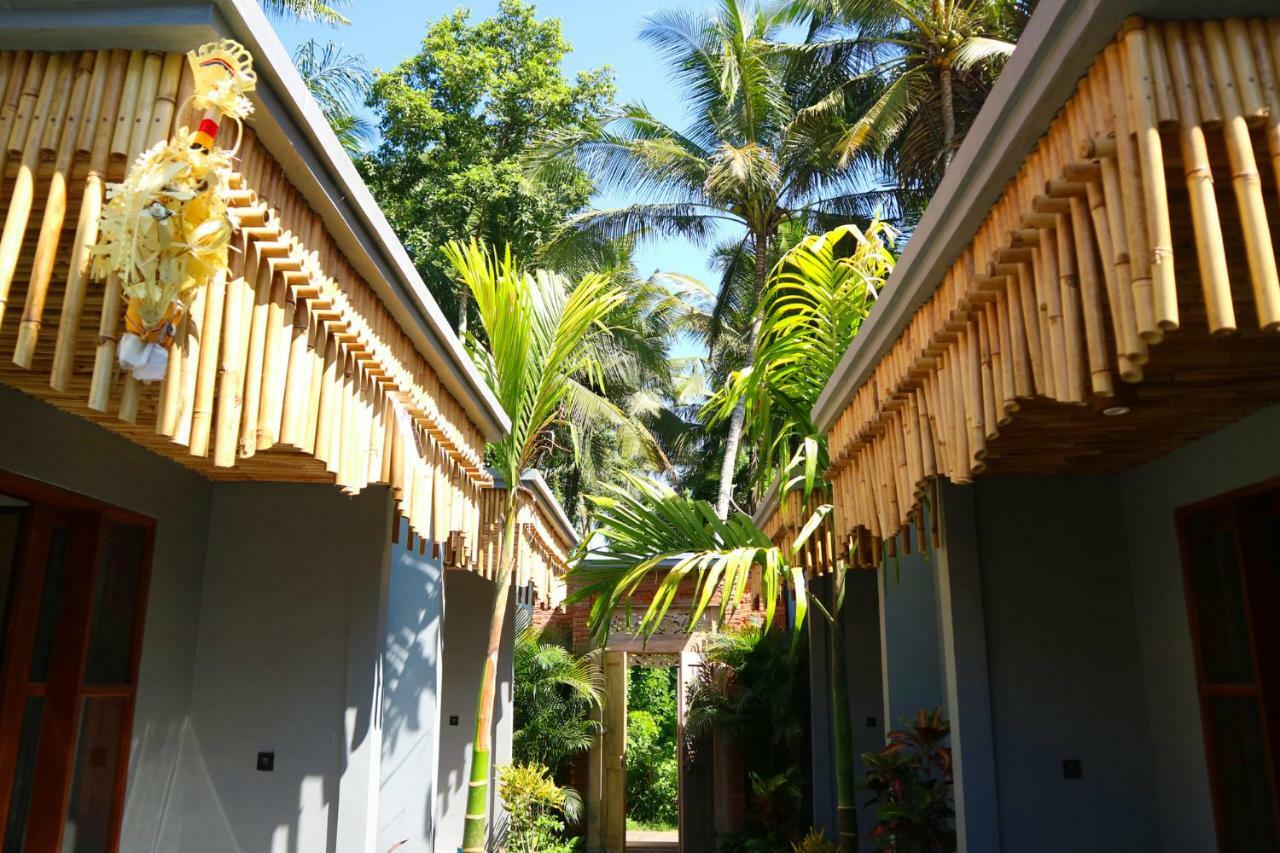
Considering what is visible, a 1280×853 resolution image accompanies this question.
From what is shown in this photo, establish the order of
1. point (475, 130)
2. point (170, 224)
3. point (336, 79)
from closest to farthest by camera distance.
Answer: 1. point (170, 224)
2. point (336, 79)
3. point (475, 130)

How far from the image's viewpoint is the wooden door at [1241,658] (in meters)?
4.09

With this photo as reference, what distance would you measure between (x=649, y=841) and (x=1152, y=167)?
1397 centimetres

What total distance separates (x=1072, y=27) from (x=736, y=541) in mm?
3675

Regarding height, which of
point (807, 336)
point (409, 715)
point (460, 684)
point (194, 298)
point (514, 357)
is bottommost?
point (409, 715)

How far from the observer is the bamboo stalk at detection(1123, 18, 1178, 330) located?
7.23 feet

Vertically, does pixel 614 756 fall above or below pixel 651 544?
below

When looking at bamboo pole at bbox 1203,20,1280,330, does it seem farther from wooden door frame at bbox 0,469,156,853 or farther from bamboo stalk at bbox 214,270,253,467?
wooden door frame at bbox 0,469,156,853

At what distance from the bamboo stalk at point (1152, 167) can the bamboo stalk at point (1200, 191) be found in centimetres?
6

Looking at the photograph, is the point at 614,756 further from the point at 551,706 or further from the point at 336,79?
the point at 336,79

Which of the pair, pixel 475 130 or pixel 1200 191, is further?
pixel 475 130

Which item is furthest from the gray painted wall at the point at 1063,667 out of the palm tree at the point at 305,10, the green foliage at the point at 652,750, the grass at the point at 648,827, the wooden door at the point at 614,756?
the palm tree at the point at 305,10

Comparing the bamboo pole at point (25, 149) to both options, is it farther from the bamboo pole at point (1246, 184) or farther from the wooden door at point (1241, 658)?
the wooden door at point (1241, 658)

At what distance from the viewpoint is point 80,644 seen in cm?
434

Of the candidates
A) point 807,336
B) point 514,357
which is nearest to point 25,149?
point 514,357
